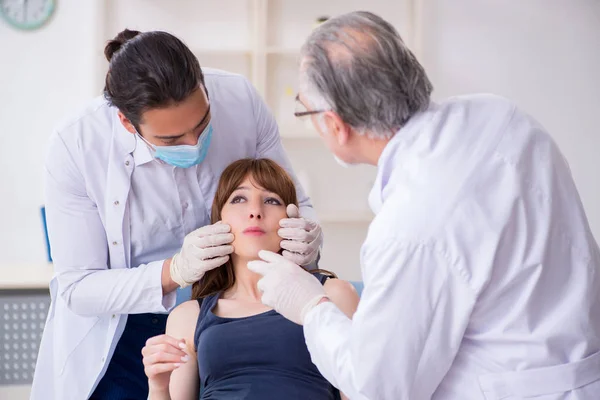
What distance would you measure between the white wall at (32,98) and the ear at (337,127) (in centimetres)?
265

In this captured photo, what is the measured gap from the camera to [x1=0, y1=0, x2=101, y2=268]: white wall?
12.0 feet

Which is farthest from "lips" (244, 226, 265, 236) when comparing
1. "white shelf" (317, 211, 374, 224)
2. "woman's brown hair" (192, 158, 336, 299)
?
"white shelf" (317, 211, 374, 224)

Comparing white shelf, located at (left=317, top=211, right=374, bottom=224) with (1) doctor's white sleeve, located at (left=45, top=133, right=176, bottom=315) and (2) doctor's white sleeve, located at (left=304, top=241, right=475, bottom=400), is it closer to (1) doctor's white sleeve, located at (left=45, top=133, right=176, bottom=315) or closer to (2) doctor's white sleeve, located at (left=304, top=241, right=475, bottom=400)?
(1) doctor's white sleeve, located at (left=45, top=133, right=176, bottom=315)

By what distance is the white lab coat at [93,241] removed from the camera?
1.82 metres

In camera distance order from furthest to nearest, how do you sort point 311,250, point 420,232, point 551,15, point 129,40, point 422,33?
point 551,15, point 422,33, point 311,250, point 129,40, point 420,232

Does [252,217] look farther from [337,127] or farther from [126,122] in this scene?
[337,127]

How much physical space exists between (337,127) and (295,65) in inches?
101

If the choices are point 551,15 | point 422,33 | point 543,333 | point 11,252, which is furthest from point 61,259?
point 551,15

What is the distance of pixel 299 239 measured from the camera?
183 centimetres

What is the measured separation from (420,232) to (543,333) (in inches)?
10.8

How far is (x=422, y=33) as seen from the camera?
362 cm

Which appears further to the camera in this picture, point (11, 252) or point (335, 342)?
point (11, 252)

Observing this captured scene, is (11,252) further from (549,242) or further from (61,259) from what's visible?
(549,242)

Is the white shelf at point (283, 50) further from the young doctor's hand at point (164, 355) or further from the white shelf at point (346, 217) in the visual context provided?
the young doctor's hand at point (164, 355)
